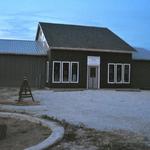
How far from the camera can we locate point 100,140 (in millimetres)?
10414

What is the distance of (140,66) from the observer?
45.9 meters

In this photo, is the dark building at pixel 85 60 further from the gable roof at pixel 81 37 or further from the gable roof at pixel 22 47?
the gable roof at pixel 22 47

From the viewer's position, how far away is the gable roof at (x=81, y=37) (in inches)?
1606

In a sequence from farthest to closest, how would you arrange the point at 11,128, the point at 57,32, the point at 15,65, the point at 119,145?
the point at 57,32 → the point at 15,65 → the point at 11,128 → the point at 119,145

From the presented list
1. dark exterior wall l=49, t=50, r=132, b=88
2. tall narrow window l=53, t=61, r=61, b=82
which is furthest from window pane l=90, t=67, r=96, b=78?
tall narrow window l=53, t=61, r=61, b=82

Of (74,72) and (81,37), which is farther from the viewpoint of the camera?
(81,37)

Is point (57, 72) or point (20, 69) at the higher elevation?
point (20, 69)

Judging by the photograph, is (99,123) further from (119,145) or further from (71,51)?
(71,51)

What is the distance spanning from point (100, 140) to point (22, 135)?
7.44ft

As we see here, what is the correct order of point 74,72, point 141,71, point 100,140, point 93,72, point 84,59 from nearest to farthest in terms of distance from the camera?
point 100,140 → point 74,72 → point 84,59 → point 93,72 → point 141,71

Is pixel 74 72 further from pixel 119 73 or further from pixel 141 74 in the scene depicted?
pixel 141 74

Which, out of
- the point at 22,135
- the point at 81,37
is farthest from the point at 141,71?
the point at 22,135

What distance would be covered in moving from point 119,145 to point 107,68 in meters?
32.3

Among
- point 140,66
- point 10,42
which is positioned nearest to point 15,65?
point 10,42
